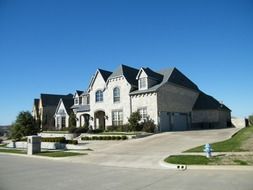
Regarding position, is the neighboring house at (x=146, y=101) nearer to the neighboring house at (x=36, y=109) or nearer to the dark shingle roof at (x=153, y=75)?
the dark shingle roof at (x=153, y=75)

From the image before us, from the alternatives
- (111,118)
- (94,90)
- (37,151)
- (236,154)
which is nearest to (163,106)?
(111,118)

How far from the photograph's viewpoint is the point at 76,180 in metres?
11.4

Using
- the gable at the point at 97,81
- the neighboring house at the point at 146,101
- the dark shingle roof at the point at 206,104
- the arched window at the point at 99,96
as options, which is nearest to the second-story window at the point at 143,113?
the neighboring house at the point at 146,101

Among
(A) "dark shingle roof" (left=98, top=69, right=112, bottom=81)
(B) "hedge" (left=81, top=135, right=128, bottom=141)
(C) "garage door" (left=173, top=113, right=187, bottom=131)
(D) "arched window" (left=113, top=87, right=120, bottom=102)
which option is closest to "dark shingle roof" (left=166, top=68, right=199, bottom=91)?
(C) "garage door" (left=173, top=113, right=187, bottom=131)

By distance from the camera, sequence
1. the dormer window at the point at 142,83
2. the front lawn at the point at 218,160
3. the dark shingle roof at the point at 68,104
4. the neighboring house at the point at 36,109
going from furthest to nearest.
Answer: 1. the neighboring house at the point at 36,109
2. the dark shingle roof at the point at 68,104
3. the dormer window at the point at 142,83
4. the front lawn at the point at 218,160

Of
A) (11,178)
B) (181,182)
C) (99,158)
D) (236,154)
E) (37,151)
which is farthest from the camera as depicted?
(37,151)

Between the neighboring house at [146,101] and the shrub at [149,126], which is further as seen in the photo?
the neighboring house at [146,101]

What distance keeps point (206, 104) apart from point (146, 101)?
12991 mm

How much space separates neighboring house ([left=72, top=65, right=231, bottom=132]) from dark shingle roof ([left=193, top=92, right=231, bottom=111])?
15cm

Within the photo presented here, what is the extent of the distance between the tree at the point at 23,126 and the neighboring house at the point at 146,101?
27.5 ft

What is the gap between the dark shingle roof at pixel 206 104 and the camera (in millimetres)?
43694

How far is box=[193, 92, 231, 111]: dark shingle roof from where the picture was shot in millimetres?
43694

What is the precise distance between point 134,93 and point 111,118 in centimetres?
547

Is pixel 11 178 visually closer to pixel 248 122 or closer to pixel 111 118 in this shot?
pixel 111 118
